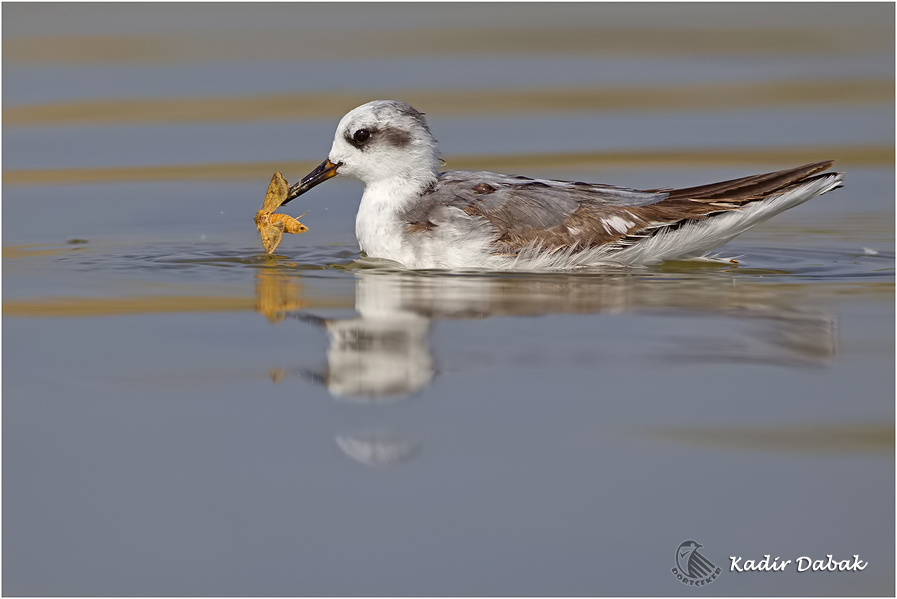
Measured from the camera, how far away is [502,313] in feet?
23.7

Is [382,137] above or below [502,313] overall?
above

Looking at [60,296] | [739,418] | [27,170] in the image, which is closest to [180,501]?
[739,418]

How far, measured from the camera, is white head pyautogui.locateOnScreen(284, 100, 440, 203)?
917 cm

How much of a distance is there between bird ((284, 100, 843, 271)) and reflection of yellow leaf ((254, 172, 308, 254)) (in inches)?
19.2

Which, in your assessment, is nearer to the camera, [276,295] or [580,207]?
[276,295]

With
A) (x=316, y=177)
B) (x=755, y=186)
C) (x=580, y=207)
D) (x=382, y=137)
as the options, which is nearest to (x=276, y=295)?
(x=316, y=177)

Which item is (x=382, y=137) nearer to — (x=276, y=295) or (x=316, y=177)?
(x=316, y=177)

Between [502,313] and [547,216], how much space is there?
163cm

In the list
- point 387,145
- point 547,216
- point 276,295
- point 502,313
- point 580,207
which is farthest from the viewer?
point 387,145

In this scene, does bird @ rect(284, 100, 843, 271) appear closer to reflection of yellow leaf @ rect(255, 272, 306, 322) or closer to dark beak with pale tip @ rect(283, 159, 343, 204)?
dark beak with pale tip @ rect(283, 159, 343, 204)

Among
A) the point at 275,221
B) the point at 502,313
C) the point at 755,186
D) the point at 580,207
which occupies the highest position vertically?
the point at 755,186

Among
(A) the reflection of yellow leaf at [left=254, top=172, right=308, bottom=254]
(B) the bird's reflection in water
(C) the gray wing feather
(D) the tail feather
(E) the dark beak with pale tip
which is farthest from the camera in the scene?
(E) the dark beak with pale tip

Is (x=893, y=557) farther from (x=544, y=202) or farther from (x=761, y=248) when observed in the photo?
(x=761, y=248)

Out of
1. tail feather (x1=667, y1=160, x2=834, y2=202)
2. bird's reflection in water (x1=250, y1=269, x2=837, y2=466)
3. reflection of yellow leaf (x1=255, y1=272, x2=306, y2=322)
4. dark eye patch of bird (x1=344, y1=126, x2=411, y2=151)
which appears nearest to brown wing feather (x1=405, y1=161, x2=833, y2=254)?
tail feather (x1=667, y1=160, x2=834, y2=202)
